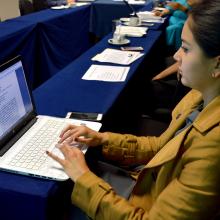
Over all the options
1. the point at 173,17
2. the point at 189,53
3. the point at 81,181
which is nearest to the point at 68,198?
the point at 81,181

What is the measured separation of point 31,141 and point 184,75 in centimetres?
50

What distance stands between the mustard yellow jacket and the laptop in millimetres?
114

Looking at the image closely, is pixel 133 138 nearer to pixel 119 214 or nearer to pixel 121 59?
pixel 119 214

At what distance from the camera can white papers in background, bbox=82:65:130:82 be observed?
4.85 feet

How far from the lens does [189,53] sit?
A: 72cm

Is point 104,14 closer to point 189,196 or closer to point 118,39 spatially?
point 118,39

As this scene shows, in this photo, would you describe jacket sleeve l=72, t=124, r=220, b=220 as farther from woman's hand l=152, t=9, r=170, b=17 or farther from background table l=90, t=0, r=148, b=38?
background table l=90, t=0, r=148, b=38

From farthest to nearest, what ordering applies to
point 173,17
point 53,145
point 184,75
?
point 173,17
point 53,145
point 184,75

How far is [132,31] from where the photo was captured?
7.89ft

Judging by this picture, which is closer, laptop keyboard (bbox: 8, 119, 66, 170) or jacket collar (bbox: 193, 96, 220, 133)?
jacket collar (bbox: 193, 96, 220, 133)

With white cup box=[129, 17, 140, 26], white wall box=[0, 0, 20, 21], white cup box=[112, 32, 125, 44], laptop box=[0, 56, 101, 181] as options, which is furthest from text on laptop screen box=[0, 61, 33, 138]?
white wall box=[0, 0, 20, 21]

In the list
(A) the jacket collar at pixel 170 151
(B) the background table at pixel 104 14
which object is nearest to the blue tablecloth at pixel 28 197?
(A) the jacket collar at pixel 170 151

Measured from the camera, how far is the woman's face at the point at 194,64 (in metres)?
0.70

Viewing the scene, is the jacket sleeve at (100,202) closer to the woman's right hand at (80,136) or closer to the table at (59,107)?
the table at (59,107)
